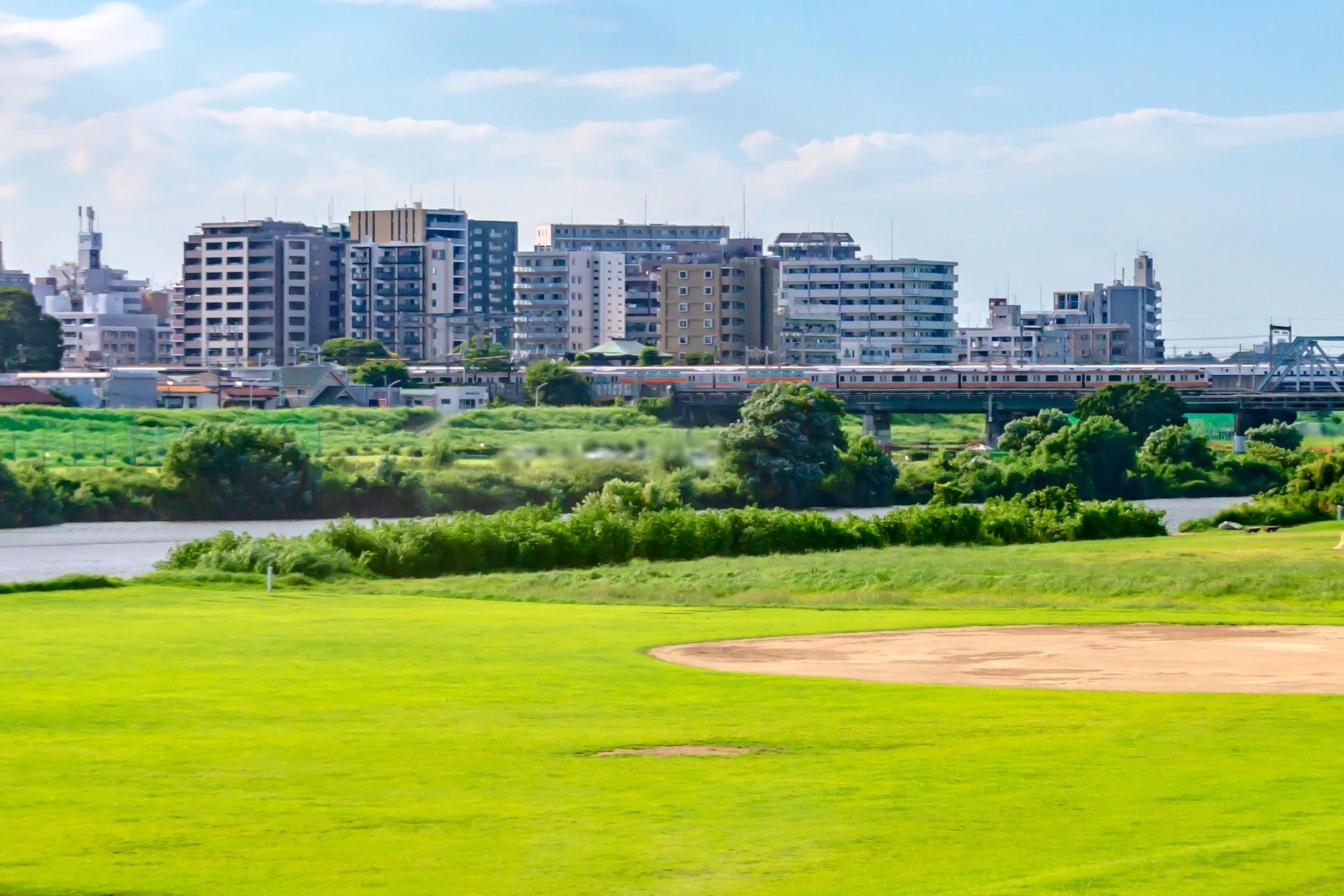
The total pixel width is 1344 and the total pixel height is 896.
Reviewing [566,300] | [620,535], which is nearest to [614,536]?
[620,535]

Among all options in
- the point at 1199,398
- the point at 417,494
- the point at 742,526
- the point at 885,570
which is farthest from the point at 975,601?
the point at 1199,398

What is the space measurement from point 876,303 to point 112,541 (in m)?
117

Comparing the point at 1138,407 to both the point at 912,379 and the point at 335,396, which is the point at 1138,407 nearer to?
the point at 912,379

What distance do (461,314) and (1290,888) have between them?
17099cm

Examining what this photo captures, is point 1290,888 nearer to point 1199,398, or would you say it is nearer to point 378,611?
point 378,611

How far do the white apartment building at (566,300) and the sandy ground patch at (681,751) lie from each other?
6591 inches

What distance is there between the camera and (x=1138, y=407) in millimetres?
103500

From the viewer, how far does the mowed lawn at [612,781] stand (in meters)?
12.8

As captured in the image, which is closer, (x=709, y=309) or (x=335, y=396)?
(x=335, y=396)

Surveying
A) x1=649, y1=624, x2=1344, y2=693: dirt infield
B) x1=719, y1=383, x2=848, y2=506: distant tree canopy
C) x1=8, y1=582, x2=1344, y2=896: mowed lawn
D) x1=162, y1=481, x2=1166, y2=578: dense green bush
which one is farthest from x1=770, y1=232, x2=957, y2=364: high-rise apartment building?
x1=8, y1=582, x2=1344, y2=896: mowed lawn

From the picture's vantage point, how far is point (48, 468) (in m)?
81.2

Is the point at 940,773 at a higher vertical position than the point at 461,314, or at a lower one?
lower

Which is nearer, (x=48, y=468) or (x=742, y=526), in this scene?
(x=742, y=526)

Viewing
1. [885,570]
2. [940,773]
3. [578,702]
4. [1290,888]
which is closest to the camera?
[1290,888]
